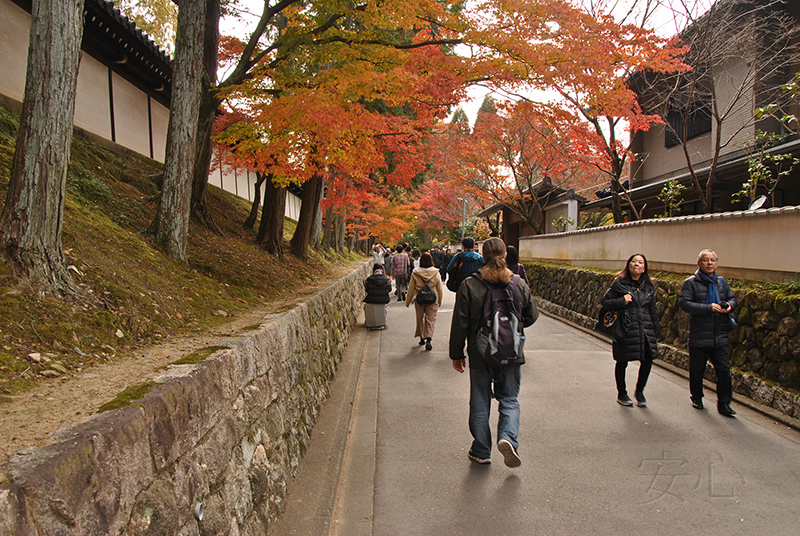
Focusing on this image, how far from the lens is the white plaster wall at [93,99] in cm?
1097

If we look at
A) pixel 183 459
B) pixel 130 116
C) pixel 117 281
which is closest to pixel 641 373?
pixel 183 459

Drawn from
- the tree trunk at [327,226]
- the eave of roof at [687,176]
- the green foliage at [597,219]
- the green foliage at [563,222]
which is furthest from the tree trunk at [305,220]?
the green foliage at [597,219]

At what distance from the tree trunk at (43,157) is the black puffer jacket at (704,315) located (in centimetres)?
610

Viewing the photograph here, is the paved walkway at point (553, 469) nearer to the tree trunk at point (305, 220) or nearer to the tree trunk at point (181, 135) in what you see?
the tree trunk at point (181, 135)

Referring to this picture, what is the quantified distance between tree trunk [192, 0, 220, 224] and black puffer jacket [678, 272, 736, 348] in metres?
8.08

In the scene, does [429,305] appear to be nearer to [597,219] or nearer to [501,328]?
[501,328]

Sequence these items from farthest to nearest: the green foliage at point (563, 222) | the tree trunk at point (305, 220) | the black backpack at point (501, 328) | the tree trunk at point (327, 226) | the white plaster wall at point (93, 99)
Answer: the tree trunk at point (327, 226) → the green foliage at point (563, 222) → the tree trunk at point (305, 220) → the white plaster wall at point (93, 99) → the black backpack at point (501, 328)

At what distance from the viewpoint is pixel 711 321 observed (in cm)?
545

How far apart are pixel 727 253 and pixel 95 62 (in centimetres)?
1371

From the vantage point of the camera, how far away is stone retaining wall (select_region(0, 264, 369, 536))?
1.52m

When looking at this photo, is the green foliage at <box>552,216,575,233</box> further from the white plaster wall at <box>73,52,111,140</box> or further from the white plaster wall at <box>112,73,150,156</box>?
the white plaster wall at <box>73,52,111,140</box>

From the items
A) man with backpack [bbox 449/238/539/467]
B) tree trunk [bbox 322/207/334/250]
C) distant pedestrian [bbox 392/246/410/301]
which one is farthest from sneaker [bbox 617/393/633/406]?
tree trunk [bbox 322/207/334/250]

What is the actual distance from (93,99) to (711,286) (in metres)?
12.9

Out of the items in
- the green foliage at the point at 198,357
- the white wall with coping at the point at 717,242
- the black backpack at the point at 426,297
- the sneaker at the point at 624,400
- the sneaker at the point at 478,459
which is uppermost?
the white wall with coping at the point at 717,242
